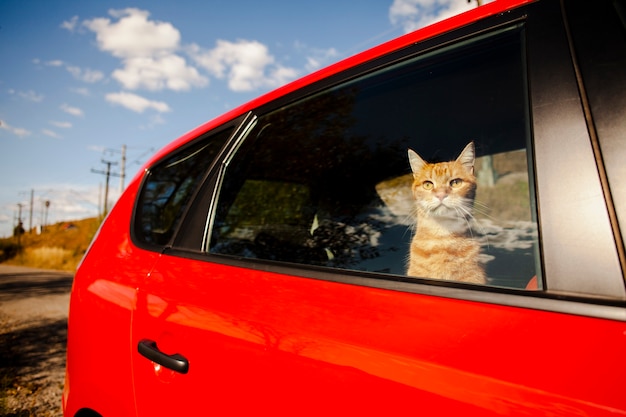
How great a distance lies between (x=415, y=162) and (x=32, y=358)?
5488 mm

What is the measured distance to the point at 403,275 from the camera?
36.8 inches

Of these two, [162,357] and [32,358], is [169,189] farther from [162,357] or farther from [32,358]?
[32,358]

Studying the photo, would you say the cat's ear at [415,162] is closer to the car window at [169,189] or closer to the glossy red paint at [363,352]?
the glossy red paint at [363,352]

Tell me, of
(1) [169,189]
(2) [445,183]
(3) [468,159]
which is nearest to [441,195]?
(2) [445,183]

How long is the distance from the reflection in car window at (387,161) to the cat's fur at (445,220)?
0.03m

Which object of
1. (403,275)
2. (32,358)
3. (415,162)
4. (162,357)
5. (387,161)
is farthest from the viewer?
(32,358)

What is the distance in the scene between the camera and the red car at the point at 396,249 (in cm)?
65

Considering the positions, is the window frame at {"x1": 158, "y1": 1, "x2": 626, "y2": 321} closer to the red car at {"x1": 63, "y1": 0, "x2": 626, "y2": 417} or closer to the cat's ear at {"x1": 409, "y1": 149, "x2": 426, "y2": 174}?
the red car at {"x1": 63, "y1": 0, "x2": 626, "y2": 417}

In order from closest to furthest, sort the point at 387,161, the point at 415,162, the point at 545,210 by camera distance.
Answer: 1. the point at 545,210
2. the point at 415,162
3. the point at 387,161

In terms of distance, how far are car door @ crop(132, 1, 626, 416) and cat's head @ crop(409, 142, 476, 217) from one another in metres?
0.05

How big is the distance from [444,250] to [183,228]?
943 millimetres

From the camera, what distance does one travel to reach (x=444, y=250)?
107 cm

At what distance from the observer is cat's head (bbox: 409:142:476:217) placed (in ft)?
3.92

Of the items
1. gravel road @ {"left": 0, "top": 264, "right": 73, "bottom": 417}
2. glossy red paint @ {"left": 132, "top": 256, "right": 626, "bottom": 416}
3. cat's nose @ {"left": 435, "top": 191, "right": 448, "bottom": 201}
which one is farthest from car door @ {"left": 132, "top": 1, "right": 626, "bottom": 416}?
gravel road @ {"left": 0, "top": 264, "right": 73, "bottom": 417}
